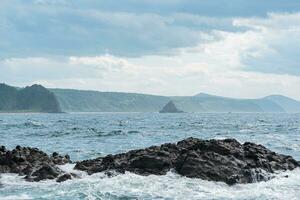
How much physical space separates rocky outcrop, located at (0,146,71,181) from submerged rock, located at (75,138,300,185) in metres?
2.65

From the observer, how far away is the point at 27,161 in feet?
131

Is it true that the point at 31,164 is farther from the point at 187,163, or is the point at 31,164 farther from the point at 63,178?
the point at 187,163

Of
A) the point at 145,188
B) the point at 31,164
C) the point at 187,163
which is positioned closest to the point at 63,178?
the point at 31,164

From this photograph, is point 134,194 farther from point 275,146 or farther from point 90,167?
point 275,146

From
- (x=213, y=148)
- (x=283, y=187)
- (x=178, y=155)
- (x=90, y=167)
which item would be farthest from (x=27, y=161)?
(x=283, y=187)

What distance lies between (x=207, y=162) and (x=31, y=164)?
1264cm

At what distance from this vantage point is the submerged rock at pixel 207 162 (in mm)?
34375

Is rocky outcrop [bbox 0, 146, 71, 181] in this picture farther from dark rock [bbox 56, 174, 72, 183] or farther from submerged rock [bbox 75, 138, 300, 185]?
submerged rock [bbox 75, 138, 300, 185]

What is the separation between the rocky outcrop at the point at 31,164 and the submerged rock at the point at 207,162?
2650mm

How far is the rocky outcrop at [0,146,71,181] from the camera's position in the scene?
1383 inches

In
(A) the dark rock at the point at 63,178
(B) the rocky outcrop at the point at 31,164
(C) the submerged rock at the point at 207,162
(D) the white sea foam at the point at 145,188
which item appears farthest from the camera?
(B) the rocky outcrop at the point at 31,164

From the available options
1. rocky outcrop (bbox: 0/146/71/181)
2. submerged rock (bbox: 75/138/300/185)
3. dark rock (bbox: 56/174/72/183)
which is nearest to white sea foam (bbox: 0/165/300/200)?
dark rock (bbox: 56/174/72/183)

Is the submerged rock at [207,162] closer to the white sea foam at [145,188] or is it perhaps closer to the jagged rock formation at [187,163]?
the jagged rock formation at [187,163]

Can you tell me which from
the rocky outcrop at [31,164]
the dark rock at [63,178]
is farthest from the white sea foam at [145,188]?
the rocky outcrop at [31,164]
